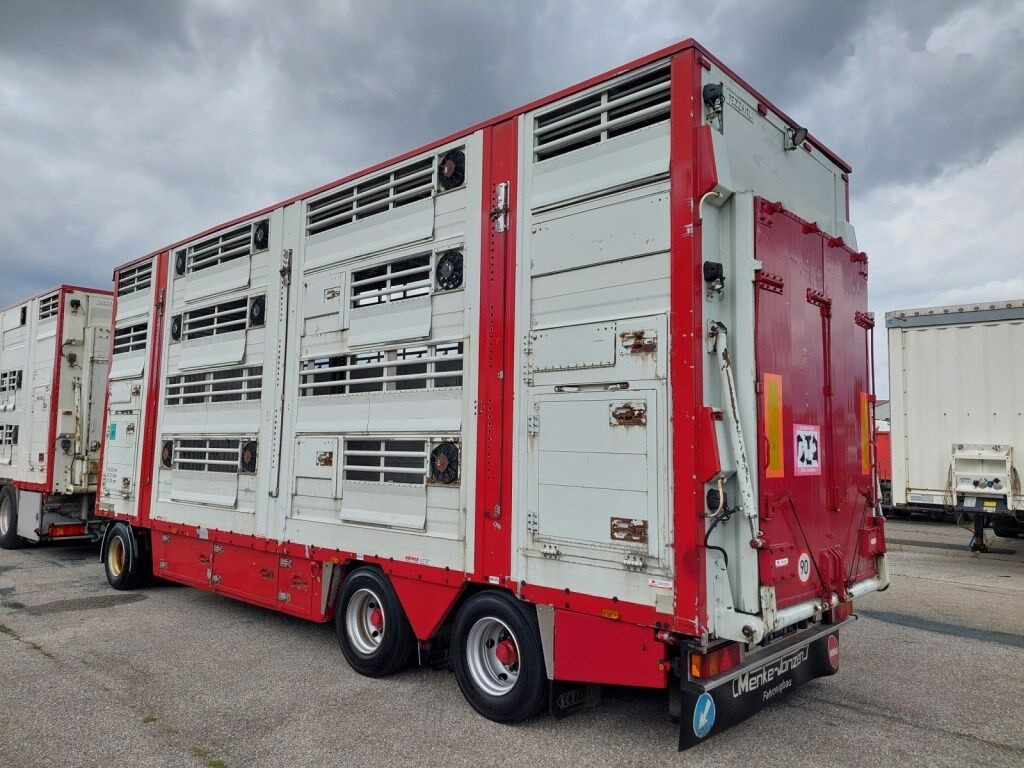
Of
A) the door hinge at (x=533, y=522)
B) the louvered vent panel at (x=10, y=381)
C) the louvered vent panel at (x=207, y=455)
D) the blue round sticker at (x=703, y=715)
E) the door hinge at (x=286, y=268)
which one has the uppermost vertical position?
the door hinge at (x=286, y=268)

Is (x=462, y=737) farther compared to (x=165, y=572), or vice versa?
(x=165, y=572)

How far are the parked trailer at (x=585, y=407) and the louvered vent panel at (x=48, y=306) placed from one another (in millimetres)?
6668

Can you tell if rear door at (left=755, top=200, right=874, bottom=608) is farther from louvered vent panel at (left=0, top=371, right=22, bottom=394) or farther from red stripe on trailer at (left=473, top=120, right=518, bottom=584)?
louvered vent panel at (left=0, top=371, right=22, bottom=394)

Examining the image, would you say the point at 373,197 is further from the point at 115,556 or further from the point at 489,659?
the point at 115,556

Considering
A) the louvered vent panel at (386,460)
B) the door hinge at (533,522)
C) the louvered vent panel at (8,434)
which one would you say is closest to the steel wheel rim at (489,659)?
the door hinge at (533,522)

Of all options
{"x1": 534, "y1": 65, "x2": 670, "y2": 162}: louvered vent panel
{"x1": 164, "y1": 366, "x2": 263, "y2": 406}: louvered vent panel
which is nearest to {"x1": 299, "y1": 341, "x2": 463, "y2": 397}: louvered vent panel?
{"x1": 164, "y1": 366, "x2": 263, "y2": 406}: louvered vent panel

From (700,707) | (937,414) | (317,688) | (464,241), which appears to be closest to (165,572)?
(317,688)

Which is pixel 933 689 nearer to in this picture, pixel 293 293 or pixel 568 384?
→ pixel 568 384

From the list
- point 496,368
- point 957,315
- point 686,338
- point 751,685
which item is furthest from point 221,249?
point 957,315

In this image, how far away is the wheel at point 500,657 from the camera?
14.1 ft

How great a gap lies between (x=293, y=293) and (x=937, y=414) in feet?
31.7

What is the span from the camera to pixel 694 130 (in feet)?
12.8

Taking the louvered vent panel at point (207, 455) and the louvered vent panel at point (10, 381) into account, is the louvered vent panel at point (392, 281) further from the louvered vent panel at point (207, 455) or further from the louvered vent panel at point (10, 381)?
→ the louvered vent panel at point (10, 381)

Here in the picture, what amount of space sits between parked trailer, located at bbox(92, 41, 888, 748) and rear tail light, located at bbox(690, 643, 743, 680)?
0.01m
